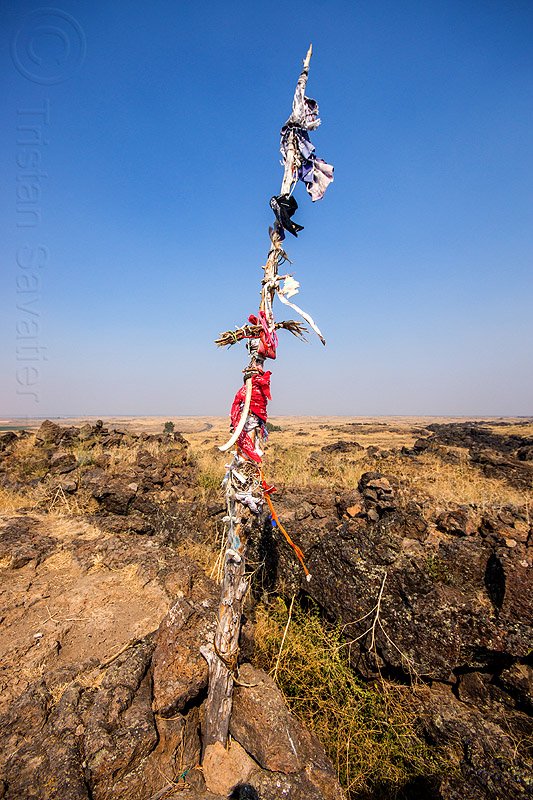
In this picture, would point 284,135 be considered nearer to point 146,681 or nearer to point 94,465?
point 146,681

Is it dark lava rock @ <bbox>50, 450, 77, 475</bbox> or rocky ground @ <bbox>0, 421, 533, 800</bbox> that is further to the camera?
→ dark lava rock @ <bbox>50, 450, 77, 475</bbox>

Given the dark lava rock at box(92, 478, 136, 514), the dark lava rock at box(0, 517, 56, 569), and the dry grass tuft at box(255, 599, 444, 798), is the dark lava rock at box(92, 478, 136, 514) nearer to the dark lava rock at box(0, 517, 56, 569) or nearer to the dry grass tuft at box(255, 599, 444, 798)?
the dark lava rock at box(0, 517, 56, 569)

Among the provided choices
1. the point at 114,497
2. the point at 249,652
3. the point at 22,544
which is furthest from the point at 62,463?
the point at 249,652

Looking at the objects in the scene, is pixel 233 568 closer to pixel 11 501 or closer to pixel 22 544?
pixel 22 544

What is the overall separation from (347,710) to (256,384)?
331cm

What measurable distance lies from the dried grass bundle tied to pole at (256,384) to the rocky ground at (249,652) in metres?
0.50

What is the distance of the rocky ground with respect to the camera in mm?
2412

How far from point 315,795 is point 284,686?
109 centimetres

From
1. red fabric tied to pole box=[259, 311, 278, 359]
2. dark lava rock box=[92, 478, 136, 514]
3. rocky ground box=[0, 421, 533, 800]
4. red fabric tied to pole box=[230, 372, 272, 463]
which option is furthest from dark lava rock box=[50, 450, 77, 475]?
red fabric tied to pole box=[259, 311, 278, 359]

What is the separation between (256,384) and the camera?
2463 millimetres

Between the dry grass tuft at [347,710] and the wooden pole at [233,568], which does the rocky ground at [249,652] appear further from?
the wooden pole at [233,568]

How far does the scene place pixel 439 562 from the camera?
4031 millimetres

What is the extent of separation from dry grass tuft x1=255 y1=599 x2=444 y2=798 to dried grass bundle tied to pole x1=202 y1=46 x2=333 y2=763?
774 millimetres

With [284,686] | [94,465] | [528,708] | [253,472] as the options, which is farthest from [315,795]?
[94,465]
